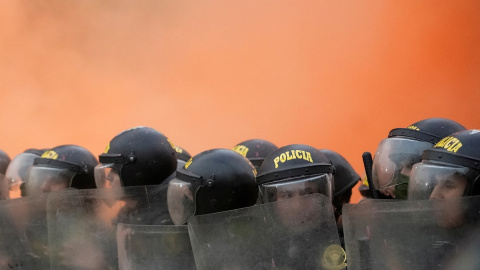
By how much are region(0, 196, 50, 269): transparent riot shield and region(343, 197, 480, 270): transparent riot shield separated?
90.1 inches

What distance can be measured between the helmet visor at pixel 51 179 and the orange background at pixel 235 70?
9.81ft

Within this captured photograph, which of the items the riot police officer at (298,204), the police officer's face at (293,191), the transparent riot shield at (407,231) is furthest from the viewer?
the police officer's face at (293,191)

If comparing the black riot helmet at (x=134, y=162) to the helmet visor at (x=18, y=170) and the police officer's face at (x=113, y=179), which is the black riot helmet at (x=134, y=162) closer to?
the police officer's face at (x=113, y=179)

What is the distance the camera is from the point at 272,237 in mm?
3459

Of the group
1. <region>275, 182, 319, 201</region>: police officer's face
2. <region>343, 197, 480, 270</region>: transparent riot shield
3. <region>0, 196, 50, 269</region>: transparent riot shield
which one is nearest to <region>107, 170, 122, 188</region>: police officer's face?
<region>0, 196, 50, 269</region>: transparent riot shield

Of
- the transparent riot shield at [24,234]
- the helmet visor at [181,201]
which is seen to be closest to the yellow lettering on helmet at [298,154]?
the helmet visor at [181,201]

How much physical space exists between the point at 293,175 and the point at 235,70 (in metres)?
5.57

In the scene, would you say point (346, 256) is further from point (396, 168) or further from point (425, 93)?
point (425, 93)

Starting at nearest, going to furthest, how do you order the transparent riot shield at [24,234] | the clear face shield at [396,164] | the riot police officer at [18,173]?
the clear face shield at [396,164], the transparent riot shield at [24,234], the riot police officer at [18,173]

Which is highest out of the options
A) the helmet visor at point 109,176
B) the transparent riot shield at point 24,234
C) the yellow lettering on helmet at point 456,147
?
the yellow lettering on helmet at point 456,147

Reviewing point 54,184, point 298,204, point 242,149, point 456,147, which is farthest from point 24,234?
point 456,147

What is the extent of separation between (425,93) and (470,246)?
4.91 meters

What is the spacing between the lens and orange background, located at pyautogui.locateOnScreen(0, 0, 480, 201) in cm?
777

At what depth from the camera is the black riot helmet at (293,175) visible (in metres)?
3.71
